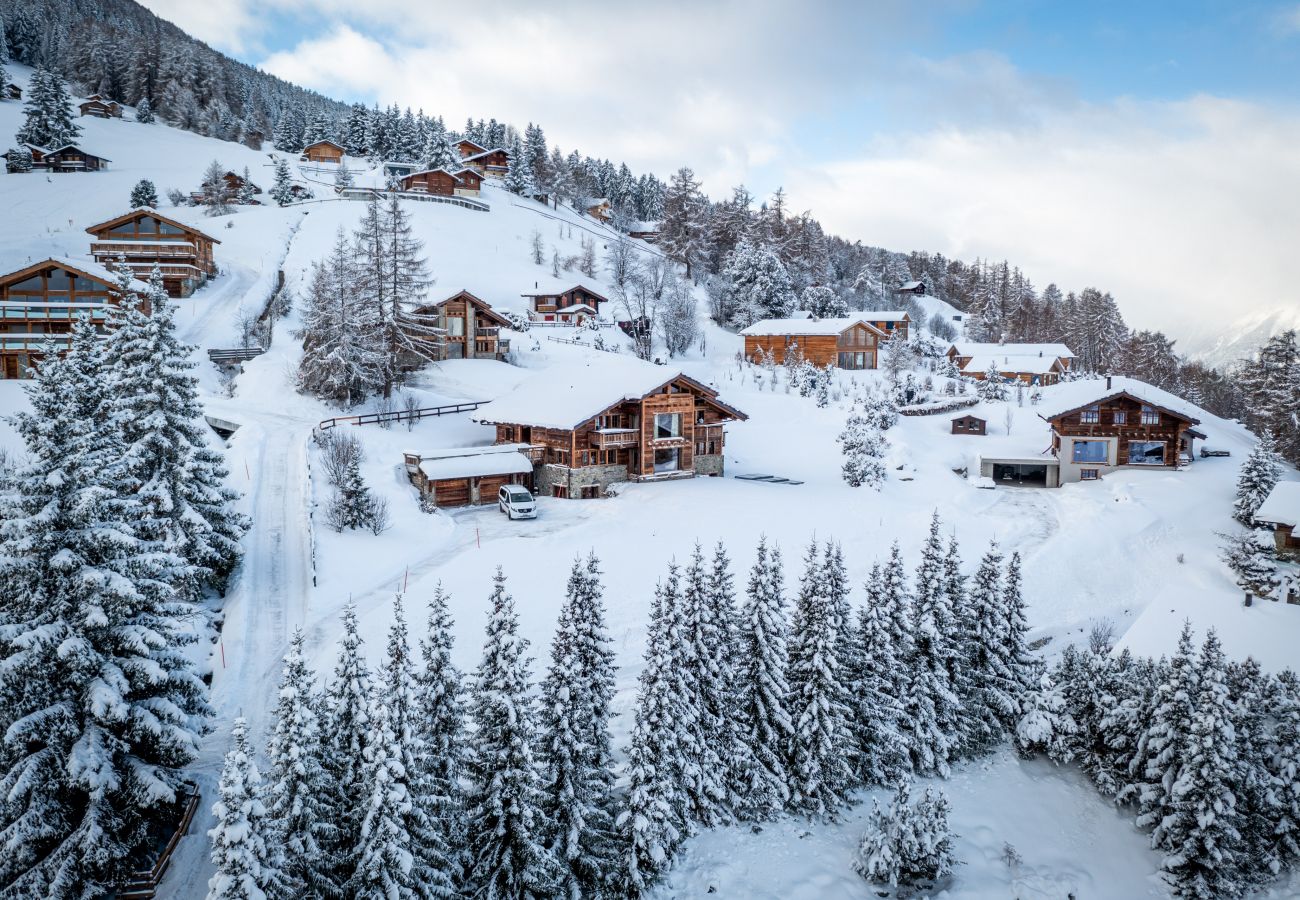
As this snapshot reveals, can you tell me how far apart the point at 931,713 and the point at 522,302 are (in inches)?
2434

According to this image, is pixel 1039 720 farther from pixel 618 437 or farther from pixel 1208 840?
pixel 618 437

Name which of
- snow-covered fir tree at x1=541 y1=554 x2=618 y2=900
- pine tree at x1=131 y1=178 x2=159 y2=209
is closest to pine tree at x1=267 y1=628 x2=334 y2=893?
snow-covered fir tree at x1=541 y1=554 x2=618 y2=900

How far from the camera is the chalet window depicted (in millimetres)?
41906

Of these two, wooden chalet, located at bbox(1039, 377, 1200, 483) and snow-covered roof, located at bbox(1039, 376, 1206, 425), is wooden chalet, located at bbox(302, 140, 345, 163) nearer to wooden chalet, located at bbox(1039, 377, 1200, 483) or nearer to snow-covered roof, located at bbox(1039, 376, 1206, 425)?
snow-covered roof, located at bbox(1039, 376, 1206, 425)

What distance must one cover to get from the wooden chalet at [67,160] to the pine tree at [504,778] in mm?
97533

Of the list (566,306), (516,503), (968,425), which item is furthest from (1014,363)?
(516,503)

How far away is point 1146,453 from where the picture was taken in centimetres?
4728

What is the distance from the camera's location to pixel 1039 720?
23.2 meters

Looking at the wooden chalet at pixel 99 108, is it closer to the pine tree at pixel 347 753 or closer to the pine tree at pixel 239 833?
the pine tree at pixel 347 753

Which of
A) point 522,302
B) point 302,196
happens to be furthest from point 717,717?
point 302,196

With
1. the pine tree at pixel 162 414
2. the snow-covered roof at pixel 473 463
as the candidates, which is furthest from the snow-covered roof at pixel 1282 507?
the pine tree at pixel 162 414

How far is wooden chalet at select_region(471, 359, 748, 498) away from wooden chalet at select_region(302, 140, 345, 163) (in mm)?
88335

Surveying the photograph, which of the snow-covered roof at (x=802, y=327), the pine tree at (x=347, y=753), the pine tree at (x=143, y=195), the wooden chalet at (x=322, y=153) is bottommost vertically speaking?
the pine tree at (x=347, y=753)

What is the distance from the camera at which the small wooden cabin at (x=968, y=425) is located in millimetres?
55375
